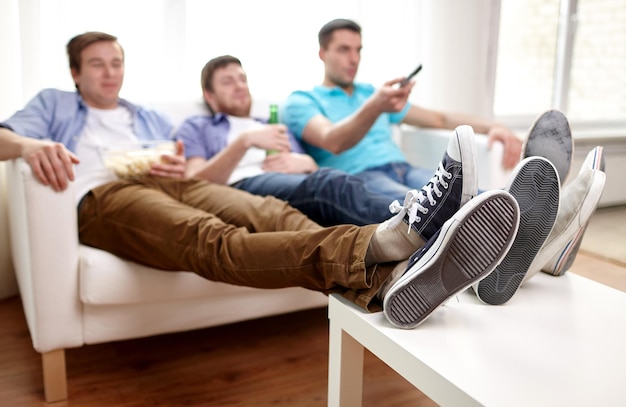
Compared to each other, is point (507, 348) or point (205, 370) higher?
point (507, 348)

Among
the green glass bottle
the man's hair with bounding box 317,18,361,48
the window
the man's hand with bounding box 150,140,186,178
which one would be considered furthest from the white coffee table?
the window

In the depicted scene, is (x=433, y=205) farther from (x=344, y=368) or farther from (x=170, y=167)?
(x=170, y=167)

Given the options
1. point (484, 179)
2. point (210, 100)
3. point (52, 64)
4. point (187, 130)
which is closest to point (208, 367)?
point (187, 130)

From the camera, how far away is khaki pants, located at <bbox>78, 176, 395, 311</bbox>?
120 centimetres

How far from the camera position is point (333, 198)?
1.68 m

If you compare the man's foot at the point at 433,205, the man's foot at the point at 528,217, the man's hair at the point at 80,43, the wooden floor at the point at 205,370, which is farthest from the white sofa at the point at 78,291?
the man's foot at the point at 528,217

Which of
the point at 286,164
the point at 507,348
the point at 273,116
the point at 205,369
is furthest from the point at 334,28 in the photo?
the point at 507,348

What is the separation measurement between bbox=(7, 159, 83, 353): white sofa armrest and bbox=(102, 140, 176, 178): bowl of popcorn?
0.27 m

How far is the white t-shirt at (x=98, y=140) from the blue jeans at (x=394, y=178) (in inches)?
29.2

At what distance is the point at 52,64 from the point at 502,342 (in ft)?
5.95

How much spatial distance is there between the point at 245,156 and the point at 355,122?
15.0 inches

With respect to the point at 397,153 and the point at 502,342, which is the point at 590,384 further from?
the point at 397,153

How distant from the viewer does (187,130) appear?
2.06 meters

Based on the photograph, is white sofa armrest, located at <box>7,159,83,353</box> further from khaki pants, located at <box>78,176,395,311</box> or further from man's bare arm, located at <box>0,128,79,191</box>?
khaki pants, located at <box>78,176,395,311</box>
